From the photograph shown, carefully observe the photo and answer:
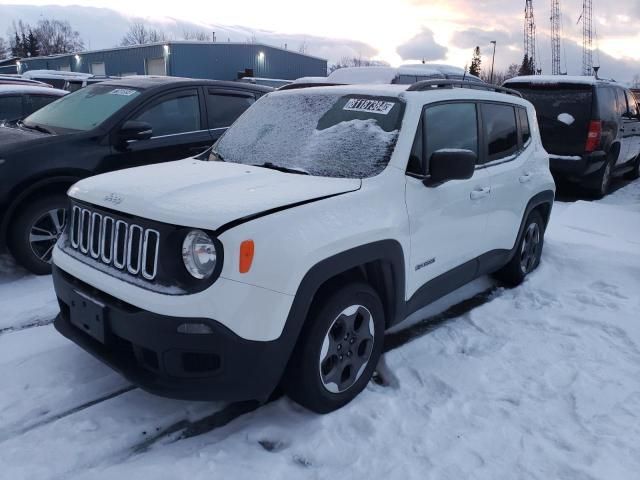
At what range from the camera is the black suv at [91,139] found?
449cm

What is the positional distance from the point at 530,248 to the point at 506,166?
1.15 metres

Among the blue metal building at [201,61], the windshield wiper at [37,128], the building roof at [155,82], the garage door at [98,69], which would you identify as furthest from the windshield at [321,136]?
the garage door at [98,69]

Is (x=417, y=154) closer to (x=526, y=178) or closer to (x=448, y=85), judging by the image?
(x=448, y=85)

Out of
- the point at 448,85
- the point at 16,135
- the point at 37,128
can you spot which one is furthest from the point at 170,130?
the point at 448,85

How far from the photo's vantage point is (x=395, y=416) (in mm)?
2898

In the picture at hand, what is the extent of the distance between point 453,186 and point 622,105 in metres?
7.68

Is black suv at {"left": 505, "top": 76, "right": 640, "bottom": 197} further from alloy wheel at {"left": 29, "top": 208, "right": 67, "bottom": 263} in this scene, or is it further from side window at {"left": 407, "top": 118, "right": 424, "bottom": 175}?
alloy wheel at {"left": 29, "top": 208, "right": 67, "bottom": 263}

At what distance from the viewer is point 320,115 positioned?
3564 mm

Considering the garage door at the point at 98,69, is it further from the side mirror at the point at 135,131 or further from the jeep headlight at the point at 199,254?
the jeep headlight at the point at 199,254

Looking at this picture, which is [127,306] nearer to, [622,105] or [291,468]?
[291,468]

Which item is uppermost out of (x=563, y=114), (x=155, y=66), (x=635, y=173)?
(x=155, y=66)

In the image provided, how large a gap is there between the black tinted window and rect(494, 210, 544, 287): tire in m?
7.15

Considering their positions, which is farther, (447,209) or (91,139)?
(91,139)

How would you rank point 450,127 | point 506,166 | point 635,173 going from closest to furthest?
point 450,127, point 506,166, point 635,173
